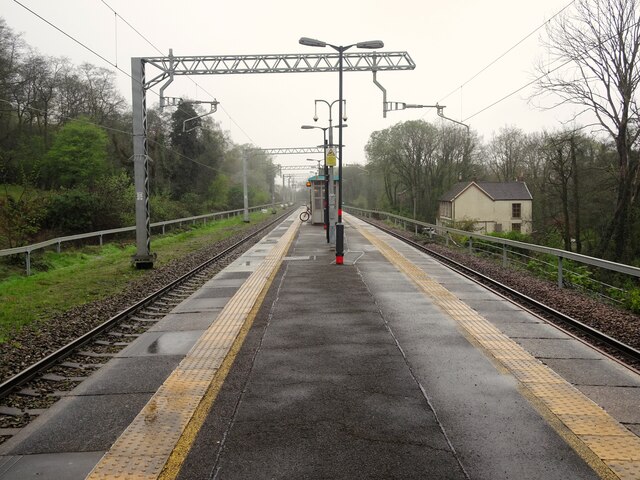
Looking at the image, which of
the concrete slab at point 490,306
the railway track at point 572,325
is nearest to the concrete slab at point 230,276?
the railway track at point 572,325

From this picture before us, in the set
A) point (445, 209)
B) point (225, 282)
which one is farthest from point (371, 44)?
point (445, 209)

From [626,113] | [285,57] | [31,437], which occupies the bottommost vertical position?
[31,437]

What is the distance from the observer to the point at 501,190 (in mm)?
62375

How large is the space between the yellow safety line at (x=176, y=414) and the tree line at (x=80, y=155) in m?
16.4

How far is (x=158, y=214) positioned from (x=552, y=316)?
3310 centimetres

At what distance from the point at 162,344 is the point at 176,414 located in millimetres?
3056

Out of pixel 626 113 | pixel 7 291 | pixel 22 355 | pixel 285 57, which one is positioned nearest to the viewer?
pixel 22 355

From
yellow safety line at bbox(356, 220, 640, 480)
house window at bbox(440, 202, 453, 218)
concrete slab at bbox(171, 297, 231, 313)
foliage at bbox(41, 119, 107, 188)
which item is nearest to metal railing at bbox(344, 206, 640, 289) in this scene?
yellow safety line at bbox(356, 220, 640, 480)

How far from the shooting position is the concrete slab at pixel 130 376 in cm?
636

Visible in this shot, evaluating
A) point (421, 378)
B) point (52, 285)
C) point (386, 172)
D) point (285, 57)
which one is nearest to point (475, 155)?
point (386, 172)

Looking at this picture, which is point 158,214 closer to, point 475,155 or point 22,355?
point 22,355

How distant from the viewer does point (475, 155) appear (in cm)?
7362

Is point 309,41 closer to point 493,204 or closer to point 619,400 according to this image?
point 619,400

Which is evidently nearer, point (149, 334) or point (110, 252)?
point (149, 334)
